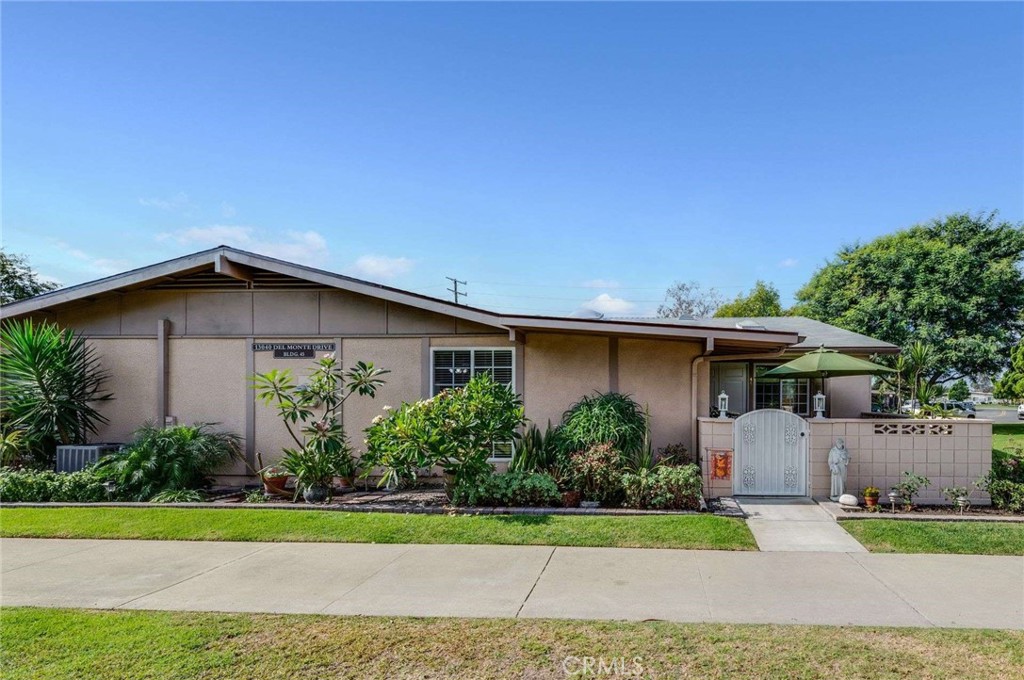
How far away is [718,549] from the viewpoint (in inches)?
257

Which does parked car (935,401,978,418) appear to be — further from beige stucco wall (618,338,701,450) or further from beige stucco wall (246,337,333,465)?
beige stucco wall (246,337,333,465)

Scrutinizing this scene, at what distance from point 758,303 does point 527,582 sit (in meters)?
35.4

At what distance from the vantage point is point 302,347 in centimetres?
1021

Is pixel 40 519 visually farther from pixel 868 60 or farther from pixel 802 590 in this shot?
pixel 868 60

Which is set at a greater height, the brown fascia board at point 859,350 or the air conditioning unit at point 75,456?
the brown fascia board at point 859,350

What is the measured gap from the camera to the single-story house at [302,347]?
9727mm

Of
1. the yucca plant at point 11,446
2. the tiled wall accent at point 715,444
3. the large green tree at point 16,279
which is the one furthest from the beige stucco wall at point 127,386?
the large green tree at point 16,279

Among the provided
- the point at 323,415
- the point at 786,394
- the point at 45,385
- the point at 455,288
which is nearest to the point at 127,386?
the point at 45,385

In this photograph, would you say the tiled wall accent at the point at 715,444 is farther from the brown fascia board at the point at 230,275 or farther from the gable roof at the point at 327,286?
the brown fascia board at the point at 230,275

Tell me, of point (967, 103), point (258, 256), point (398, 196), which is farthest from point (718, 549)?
point (398, 196)

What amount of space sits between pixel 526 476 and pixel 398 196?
1078cm

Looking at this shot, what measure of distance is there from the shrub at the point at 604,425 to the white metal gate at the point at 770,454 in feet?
4.91

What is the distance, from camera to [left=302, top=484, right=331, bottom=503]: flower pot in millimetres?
8820

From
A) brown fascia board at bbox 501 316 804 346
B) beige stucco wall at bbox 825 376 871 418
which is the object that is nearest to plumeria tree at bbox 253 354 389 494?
brown fascia board at bbox 501 316 804 346
